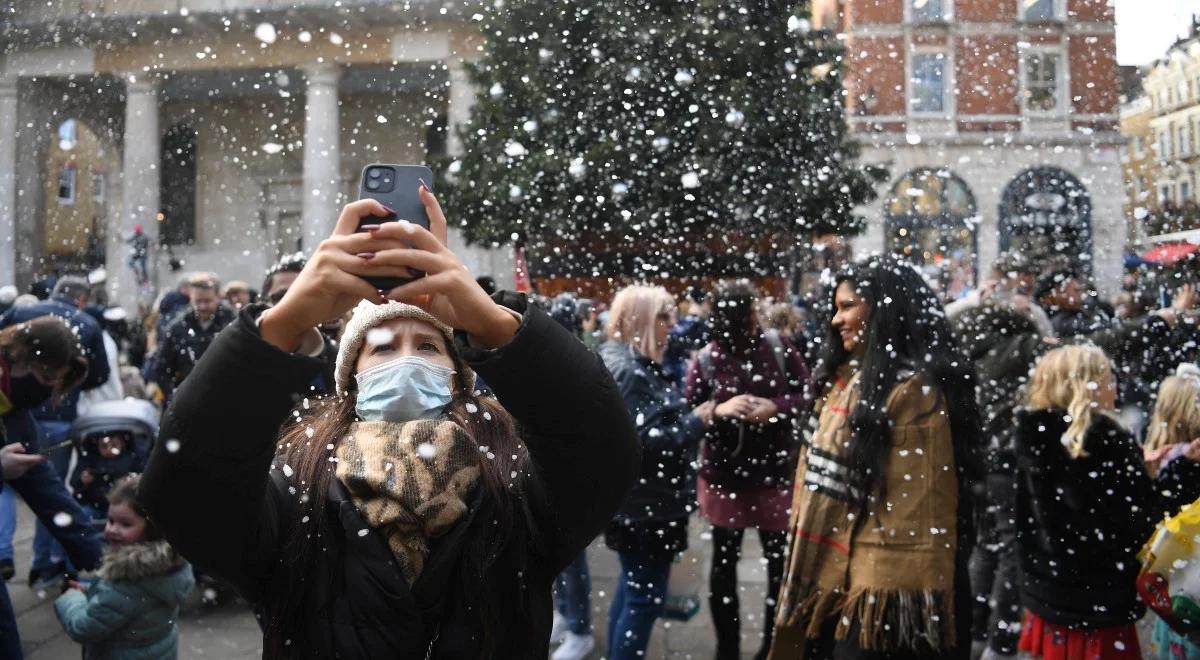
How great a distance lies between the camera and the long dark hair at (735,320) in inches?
177

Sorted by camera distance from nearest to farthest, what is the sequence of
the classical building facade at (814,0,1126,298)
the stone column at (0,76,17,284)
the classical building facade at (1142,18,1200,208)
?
the classical building facade at (1142,18,1200,208) → the classical building facade at (814,0,1126,298) → the stone column at (0,76,17,284)

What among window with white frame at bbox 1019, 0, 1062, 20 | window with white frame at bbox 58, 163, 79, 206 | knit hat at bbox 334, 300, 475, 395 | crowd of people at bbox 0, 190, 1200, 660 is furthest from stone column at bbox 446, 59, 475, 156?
window with white frame at bbox 58, 163, 79, 206

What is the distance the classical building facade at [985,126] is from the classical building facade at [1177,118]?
9.00m

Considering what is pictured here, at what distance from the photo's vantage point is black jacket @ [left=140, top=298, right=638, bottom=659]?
128 centimetres

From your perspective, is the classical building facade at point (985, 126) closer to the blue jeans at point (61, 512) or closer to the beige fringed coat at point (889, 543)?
the beige fringed coat at point (889, 543)

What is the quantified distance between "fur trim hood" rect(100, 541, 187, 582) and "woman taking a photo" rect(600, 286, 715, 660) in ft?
5.51

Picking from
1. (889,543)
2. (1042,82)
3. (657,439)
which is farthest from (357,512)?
(1042,82)

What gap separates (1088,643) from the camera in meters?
3.56

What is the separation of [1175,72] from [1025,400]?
2365 mm

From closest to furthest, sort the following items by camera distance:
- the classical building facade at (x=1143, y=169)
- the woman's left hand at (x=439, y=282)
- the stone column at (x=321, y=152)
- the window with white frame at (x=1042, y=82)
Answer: the woman's left hand at (x=439, y=282) → the classical building facade at (x=1143, y=169) → the window with white frame at (x=1042, y=82) → the stone column at (x=321, y=152)

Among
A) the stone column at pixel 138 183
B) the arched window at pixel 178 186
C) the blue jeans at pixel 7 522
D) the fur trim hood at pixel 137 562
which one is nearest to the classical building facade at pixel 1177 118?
the fur trim hood at pixel 137 562

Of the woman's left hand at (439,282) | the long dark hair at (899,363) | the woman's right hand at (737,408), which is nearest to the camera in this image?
the woman's left hand at (439,282)

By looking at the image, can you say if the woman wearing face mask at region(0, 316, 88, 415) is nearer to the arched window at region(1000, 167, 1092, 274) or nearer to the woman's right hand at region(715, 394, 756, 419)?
the woman's right hand at region(715, 394, 756, 419)

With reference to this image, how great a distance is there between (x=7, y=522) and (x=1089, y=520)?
5629mm
